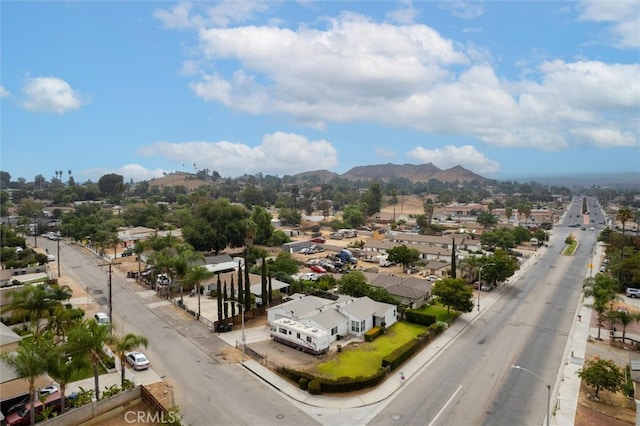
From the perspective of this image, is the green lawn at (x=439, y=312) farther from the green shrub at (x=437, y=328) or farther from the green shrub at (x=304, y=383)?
the green shrub at (x=304, y=383)

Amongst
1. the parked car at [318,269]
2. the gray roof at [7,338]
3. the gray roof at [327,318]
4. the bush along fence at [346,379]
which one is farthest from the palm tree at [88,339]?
the parked car at [318,269]

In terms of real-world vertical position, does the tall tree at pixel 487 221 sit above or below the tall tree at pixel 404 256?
above

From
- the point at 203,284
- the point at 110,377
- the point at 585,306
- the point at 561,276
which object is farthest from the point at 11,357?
the point at 561,276

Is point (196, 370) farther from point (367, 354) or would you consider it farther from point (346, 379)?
point (367, 354)

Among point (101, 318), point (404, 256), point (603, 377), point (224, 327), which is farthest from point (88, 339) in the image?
point (404, 256)

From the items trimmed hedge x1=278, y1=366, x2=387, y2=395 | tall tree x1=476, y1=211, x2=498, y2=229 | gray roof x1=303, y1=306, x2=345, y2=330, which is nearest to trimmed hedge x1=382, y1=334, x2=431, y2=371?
trimmed hedge x1=278, y1=366, x2=387, y2=395

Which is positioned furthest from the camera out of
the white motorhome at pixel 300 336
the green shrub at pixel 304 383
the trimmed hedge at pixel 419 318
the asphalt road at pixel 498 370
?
the trimmed hedge at pixel 419 318

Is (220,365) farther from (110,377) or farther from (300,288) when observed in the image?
(300,288)
